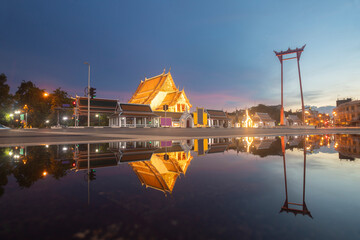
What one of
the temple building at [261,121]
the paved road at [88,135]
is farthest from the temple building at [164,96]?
the temple building at [261,121]

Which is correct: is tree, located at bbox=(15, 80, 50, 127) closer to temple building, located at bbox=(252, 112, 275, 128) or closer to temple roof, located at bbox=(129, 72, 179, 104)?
temple roof, located at bbox=(129, 72, 179, 104)

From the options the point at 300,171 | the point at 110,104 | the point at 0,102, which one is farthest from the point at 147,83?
the point at 300,171

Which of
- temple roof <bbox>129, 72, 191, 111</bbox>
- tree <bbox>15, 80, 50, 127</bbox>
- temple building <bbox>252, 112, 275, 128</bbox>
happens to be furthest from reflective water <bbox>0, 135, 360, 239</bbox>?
temple building <bbox>252, 112, 275, 128</bbox>

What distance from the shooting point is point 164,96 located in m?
55.5

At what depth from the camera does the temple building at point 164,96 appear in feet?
171

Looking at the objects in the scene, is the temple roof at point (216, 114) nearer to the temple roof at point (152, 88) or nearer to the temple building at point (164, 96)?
the temple building at point (164, 96)

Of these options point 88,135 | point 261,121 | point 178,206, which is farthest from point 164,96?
point 178,206

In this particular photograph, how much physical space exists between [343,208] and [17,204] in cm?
321

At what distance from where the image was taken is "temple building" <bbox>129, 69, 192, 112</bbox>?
2057 inches

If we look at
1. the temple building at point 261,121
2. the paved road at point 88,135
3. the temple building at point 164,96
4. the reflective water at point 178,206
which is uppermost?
the temple building at point 164,96

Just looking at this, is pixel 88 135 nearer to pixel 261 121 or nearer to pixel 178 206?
pixel 178 206

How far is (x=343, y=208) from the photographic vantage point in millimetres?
1902

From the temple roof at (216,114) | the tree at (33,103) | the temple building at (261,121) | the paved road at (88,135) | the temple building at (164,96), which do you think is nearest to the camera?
the paved road at (88,135)

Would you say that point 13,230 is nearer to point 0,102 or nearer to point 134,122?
point 134,122
